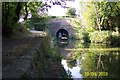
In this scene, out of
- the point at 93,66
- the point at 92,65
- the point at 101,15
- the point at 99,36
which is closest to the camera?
the point at 93,66

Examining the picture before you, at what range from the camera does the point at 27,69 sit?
19.2 ft

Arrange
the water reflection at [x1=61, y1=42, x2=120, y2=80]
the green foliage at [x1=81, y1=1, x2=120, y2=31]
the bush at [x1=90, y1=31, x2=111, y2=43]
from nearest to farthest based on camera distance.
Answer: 1. the water reflection at [x1=61, y1=42, x2=120, y2=80]
2. the green foliage at [x1=81, y1=1, x2=120, y2=31]
3. the bush at [x1=90, y1=31, x2=111, y2=43]

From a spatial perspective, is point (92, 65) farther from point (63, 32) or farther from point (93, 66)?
point (63, 32)

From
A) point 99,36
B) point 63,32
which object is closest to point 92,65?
point 99,36

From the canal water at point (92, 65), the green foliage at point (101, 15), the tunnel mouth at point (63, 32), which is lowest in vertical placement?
the tunnel mouth at point (63, 32)

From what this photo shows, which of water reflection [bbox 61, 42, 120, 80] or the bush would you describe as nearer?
water reflection [bbox 61, 42, 120, 80]

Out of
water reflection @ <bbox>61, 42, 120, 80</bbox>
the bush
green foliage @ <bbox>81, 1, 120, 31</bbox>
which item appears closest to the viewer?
water reflection @ <bbox>61, 42, 120, 80</bbox>

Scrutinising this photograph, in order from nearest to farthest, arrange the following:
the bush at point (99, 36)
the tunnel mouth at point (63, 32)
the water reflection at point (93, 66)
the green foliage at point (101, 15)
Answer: the water reflection at point (93, 66), the green foliage at point (101, 15), the bush at point (99, 36), the tunnel mouth at point (63, 32)

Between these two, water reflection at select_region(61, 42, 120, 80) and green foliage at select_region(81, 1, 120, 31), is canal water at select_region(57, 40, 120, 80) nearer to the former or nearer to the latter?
water reflection at select_region(61, 42, 120, 80)

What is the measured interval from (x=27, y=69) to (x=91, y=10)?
18.9m

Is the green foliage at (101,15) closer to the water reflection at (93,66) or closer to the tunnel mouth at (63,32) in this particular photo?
the tunnel mouth at (63,32)

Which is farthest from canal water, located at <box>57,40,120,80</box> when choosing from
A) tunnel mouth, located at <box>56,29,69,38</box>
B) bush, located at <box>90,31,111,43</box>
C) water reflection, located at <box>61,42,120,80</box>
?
tunnel mouth, located at <box>56,29,69,38</box>

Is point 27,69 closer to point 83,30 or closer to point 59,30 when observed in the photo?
point 83,30

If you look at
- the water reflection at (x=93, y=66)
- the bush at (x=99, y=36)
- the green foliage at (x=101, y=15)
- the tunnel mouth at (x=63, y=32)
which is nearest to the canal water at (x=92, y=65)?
the water reflection at (x=93, y=66)
